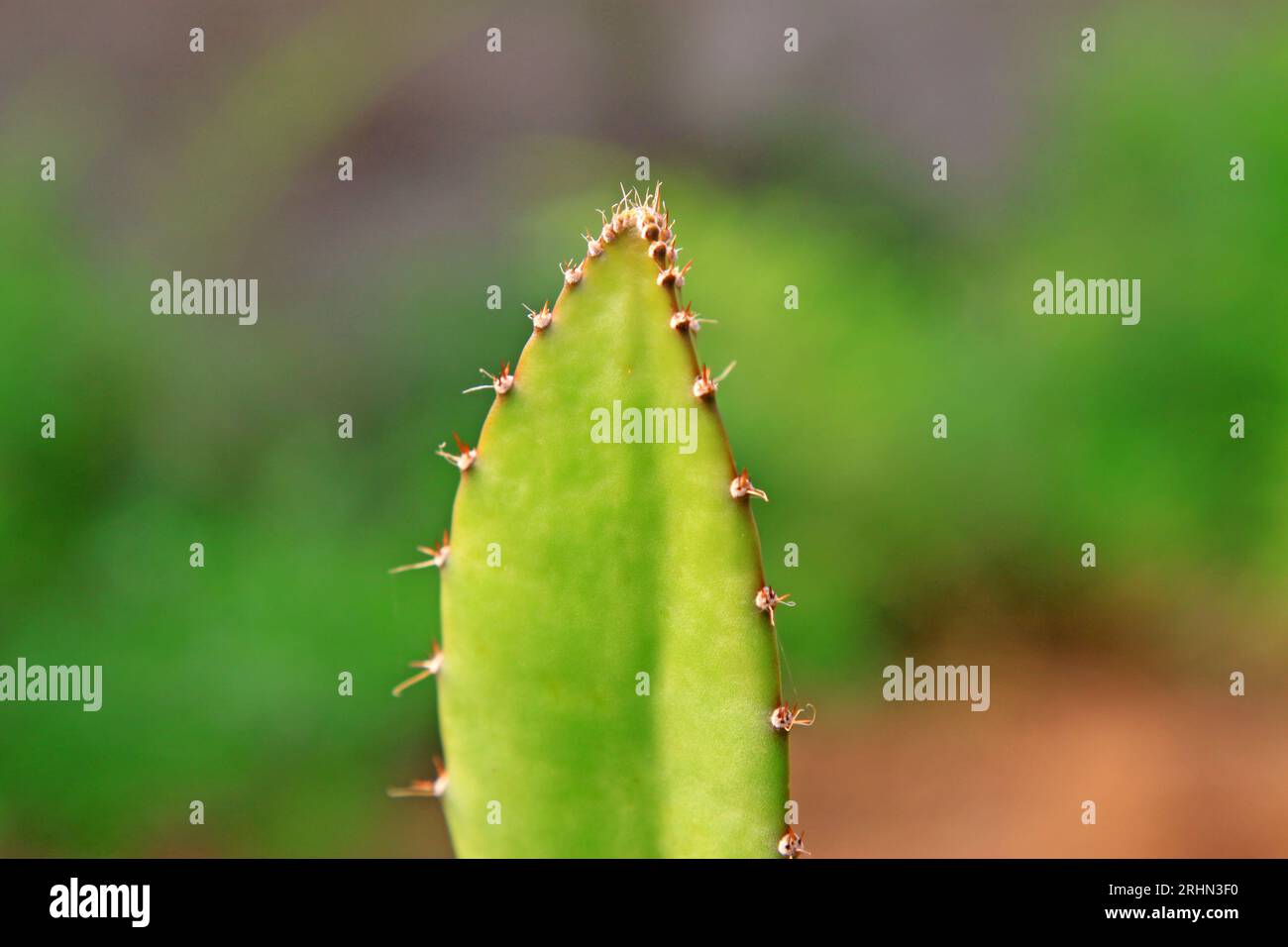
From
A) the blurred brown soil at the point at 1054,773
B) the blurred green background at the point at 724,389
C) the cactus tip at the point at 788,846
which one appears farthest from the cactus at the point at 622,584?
the blurred brown soil at the point at 1054,773

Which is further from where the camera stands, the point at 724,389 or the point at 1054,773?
the point at 724,389

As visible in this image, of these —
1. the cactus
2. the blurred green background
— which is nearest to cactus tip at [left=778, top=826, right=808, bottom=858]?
the cactus

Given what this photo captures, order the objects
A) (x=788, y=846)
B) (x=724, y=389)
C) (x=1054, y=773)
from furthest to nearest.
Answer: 1. (x=724, y=389)
2. (x=1054, y=773)
3. (x=788, y=846)

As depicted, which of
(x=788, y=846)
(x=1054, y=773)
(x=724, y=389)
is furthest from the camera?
(x=724, y=389)

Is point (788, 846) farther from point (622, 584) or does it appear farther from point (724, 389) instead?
point (724, 389)

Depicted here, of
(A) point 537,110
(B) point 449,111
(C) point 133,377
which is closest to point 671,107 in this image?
(A) point 537,110

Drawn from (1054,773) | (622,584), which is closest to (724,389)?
(1054,773)

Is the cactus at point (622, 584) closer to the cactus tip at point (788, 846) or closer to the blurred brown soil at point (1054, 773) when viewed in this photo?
the cactus tip at point (788, 846)

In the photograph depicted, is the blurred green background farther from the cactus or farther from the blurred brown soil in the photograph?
the cactus
